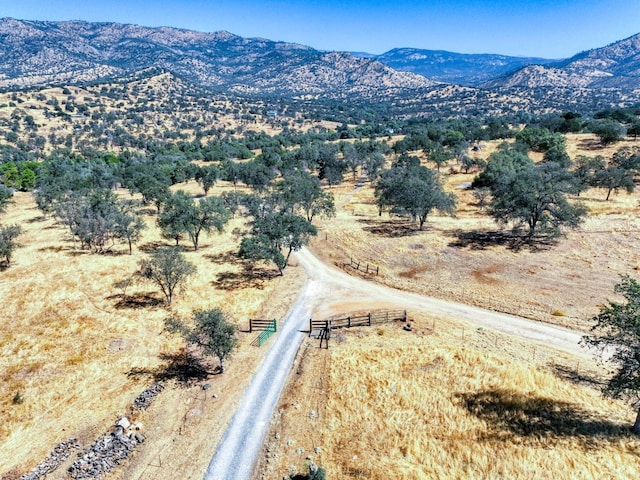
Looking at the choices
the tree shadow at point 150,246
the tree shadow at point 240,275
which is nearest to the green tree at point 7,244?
the tree shadow at point 150,246

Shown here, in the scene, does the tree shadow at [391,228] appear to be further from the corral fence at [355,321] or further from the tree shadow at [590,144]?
the tree shadow at [590,144]

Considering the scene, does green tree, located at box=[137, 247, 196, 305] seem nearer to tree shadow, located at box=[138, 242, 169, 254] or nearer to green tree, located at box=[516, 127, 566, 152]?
tree shadow, located at box=[138, 242, 169, 254]

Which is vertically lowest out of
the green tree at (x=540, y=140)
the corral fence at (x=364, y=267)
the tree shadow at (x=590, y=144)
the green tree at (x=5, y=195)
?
the corral fence at (x=364, y=267)

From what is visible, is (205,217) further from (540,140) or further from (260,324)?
(540,140)

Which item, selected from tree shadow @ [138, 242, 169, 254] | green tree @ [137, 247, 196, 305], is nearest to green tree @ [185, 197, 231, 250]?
tree shadow @ [138, 242, 169, 254]

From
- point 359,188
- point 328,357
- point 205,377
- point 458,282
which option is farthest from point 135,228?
point 359,188

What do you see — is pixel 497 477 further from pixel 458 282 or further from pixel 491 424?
pixel 458 282
